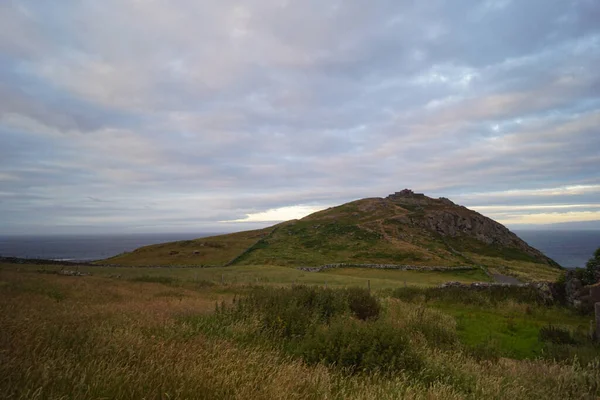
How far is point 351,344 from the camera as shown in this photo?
726 cm

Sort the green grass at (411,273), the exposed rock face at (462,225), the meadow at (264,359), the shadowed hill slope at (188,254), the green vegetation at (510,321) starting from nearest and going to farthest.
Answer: the meadow at (264,359), the green vegetation at (510,321), the green grass at (411,273), the shadowed hill slope at (188,254), the exposed rock face at (462,225)

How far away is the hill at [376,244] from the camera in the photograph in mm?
66688

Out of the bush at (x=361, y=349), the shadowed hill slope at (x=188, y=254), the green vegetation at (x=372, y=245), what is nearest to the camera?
the bush at (x=361, y=349)

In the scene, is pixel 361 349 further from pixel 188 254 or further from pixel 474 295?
pixel 188 254

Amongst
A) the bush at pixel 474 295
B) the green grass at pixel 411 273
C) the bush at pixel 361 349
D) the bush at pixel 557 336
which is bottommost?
the green grass at pixel 411 273

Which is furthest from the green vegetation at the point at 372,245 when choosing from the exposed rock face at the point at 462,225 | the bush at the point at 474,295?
the bush at the point at 474,295

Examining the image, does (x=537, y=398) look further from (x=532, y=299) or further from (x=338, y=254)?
(x=338, y=254)

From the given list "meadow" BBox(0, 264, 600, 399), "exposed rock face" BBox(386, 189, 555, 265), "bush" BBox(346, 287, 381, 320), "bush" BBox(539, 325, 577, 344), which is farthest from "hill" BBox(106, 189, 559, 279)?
"meadow" BBox(0, 264, 600, 399)

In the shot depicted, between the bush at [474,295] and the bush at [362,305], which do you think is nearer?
the bush at [362,305]

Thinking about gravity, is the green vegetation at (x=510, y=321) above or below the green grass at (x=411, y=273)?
above

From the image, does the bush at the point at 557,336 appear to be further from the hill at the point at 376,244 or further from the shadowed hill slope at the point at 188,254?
the shadowed hill slope at the point at 188,254

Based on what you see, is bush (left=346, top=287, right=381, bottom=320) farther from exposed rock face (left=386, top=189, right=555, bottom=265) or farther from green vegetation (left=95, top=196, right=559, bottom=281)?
exposed rock face (left=386, top=189, right=555, bottom=265)

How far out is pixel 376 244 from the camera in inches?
3000

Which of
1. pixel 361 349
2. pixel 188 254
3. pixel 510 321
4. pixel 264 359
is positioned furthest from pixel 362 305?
pixel 188 254
